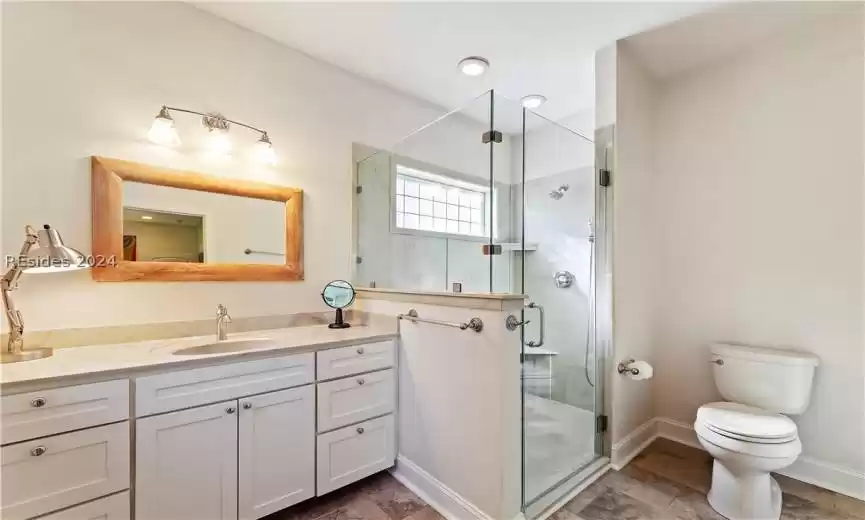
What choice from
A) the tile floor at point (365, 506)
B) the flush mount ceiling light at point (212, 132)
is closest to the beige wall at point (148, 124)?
the flush mount ceiling light at point (212, 132)

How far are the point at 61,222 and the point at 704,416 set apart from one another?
3.05 m

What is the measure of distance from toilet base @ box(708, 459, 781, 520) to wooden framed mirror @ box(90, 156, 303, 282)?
2.42 metres

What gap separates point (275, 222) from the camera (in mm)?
2164

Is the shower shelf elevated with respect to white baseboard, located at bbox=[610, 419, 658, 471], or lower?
elevated

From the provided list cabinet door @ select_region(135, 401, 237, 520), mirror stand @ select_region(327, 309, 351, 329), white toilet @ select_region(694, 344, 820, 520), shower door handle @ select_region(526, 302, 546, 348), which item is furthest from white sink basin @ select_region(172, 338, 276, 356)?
white toilet @ select_region(694, 344, 820, 520)

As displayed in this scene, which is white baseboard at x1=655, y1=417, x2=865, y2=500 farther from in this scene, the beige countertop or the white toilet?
the beige countertop

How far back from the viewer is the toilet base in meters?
1.64

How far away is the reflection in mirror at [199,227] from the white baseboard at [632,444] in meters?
2.23

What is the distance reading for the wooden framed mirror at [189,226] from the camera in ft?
5.50

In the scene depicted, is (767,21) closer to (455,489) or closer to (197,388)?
(455,489)

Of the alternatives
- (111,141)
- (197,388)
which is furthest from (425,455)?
(111,141)

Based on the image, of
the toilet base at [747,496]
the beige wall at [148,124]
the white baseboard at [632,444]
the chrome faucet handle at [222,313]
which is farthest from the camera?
the white baseboard at [632,444]

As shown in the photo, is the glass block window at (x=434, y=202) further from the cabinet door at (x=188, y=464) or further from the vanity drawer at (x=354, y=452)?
the cabinet door at (x=188, y=464)

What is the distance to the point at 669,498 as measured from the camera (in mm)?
1825
